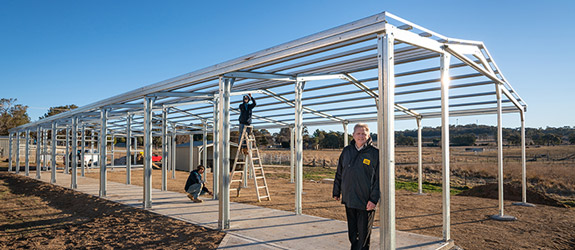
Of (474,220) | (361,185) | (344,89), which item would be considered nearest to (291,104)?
(344,89)

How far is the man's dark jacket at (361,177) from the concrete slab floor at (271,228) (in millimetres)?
1373

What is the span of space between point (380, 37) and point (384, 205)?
1.98 m

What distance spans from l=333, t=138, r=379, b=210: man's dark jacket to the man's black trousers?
13 cm

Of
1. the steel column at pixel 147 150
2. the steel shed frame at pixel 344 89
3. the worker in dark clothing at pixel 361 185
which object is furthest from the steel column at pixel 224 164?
the steel column at pixel 147 150

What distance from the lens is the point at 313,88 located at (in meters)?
9.99

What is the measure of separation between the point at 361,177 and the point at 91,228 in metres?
A: 5.67

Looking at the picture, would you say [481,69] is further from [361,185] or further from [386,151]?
[361,185]

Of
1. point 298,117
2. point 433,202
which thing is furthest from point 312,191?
point 298,117

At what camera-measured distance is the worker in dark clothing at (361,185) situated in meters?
4.23

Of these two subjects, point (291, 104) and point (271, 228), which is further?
point (291, 104)

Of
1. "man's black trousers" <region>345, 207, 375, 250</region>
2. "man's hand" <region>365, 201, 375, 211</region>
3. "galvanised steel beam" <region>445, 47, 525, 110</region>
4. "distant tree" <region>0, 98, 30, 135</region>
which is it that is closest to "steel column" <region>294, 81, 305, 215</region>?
"galvanised steel beam" <region>445, 47, 525, 110</region>

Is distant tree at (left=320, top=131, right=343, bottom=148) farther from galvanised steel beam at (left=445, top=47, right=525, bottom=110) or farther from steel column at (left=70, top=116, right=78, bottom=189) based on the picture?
galvanised steel beam at (left=445, top=47, right=525, bottom=110)

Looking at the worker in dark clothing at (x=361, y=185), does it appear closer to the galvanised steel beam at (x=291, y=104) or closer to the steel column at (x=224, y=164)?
the steel column at (x=224, y=164)

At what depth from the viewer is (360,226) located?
432cm
